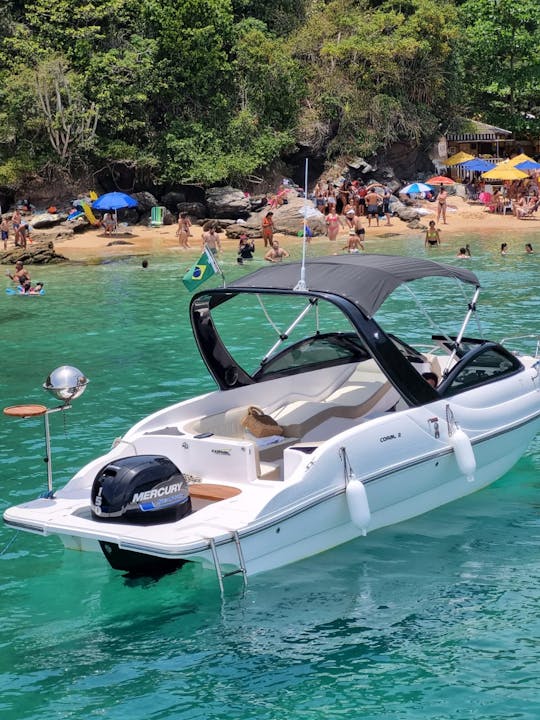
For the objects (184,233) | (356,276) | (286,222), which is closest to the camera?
(356,276)

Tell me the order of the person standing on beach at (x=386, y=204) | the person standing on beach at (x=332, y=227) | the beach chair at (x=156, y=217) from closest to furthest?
the person standing on beach at (x=332, y=227)
the beach chair at (x=156, y=217)
the person standing on beach at (x=386, y=204)

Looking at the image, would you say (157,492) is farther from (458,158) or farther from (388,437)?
(458,158)

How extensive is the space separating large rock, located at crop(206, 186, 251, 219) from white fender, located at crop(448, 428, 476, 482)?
3075cm

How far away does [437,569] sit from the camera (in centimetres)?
893

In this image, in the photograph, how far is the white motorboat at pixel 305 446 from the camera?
8039 mm

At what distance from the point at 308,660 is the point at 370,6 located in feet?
143

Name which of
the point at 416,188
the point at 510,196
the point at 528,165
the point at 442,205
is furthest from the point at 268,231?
the point at 528,165

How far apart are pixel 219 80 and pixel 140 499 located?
36.7 metres

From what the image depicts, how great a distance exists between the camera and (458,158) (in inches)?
1859

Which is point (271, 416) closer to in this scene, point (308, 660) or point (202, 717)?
point (308, 660)

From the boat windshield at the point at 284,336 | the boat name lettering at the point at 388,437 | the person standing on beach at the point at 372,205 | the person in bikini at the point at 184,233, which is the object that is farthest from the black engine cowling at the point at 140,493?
the person standing on beach at the point at 372,205

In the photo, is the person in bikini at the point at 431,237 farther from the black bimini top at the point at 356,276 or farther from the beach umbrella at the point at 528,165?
the black bimini top at the point at 356,276

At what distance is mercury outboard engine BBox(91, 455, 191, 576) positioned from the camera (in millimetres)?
7984

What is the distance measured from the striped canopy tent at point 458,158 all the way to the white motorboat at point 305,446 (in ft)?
120
